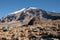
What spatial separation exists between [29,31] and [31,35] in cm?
150

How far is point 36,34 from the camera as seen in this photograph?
25.6 metres

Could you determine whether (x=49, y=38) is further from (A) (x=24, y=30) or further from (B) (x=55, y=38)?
(A) (x=24, y=30)

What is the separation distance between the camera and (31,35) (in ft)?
82.3

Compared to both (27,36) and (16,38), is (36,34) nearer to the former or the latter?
(27,36)

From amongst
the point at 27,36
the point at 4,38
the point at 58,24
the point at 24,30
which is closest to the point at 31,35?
the point at 27,36

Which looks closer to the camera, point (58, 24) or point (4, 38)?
point (4, 38)

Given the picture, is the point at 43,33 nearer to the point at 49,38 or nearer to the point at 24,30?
the point at 49,38

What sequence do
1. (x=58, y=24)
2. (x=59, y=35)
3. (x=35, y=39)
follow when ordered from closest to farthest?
(x=35, y=39)
(x=59, y=35)
(x=58, y=24)

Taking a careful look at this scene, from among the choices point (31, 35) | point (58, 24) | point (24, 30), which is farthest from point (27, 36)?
point (58, 24)

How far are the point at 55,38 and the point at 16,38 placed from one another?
239 inches

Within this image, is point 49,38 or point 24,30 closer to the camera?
point 49,38

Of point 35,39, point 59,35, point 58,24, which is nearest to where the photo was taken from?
point 35,39

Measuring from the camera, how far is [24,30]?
88.9 ft

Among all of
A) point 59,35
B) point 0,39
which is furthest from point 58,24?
A: point 0,39
